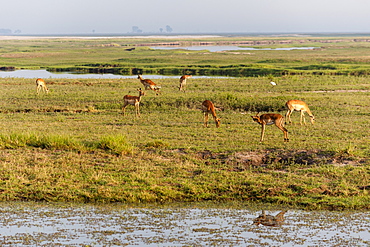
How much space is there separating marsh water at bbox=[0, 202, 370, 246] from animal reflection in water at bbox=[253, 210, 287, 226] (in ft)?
0.31

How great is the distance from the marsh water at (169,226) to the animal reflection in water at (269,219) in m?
0.09

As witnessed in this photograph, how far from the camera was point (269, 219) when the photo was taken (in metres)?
9.17

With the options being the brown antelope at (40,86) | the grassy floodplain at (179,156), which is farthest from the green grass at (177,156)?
the brown antelope at (40,86)

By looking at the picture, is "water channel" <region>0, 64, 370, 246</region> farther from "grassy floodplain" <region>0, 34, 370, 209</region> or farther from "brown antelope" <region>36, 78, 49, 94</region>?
"brown antelope" <region>36, 78, 49, 94</region>

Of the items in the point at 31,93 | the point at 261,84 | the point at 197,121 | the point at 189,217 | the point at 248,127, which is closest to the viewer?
the point at 189,217

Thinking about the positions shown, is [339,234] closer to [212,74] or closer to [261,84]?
[261,84]

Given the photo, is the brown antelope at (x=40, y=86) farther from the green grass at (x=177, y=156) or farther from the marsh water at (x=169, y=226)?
the marsh water at (x=169, y=226)

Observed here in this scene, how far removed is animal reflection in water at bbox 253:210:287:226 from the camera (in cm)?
892

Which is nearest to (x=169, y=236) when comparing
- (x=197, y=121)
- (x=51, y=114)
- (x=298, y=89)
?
(x=197, y=121)

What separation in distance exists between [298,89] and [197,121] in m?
12.6

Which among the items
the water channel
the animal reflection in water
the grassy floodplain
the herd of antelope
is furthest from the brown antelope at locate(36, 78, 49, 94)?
the animal reflection in water

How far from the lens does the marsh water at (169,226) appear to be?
797cm

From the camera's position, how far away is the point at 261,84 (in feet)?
105

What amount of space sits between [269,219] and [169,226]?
73.1 inches
